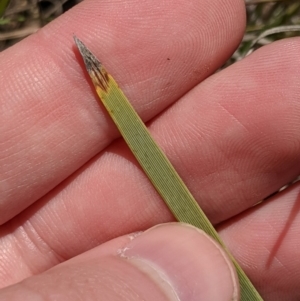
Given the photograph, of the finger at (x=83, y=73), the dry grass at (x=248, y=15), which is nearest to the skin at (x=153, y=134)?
the finger at (x=83, y=73)

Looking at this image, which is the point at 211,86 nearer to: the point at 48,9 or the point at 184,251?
the point at 184,251

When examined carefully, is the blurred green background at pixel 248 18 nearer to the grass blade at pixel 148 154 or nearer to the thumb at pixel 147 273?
the grass blade at pixel 148 154

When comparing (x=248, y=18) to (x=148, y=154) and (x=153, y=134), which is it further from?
(x=148, y=154)

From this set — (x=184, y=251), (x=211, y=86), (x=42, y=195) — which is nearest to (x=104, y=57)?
(x=211, y=86)

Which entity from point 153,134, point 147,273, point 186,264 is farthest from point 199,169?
point 147,273

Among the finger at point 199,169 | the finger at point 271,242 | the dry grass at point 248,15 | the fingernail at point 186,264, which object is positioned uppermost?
the dry grass at point 248,15

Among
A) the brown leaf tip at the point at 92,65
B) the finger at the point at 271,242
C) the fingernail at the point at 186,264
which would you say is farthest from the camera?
the finger at the point at 271,242
